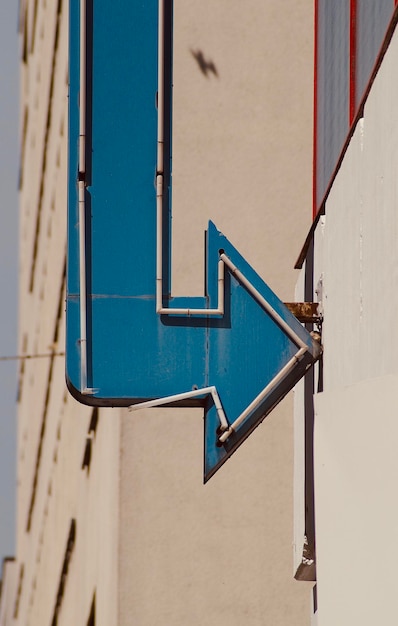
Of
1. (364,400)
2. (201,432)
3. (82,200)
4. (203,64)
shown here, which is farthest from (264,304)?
(203,64)

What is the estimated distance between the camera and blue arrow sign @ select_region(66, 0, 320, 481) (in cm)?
851

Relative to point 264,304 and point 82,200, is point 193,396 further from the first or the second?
point 82,200

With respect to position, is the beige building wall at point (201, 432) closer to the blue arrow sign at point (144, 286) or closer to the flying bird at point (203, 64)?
the flying bird at point (203, 64)

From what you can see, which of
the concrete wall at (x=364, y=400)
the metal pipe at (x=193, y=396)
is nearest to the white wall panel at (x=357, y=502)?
the concrete wall at (x=364, y=400)

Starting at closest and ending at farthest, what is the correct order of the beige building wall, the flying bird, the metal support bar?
1. the metal support bar
2. the beige building wall
3. the flying bird

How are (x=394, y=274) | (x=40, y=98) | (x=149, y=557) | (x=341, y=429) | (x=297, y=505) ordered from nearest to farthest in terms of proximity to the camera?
(x=394, y=274) → (x=341, y=429) → (x=297, y=505) → (x=149, y=557) → (x=40, y=98)

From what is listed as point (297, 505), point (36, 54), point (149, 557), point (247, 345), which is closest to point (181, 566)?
point (149, 557)

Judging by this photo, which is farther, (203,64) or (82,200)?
(203,64)

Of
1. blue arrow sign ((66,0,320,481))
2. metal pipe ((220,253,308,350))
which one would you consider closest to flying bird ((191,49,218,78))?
blue arrow sign ((66,0,320,481))

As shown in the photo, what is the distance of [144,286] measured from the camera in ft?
28.3

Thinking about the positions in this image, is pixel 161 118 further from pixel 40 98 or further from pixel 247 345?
pixel 40 98

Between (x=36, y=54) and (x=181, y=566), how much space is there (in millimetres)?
19190

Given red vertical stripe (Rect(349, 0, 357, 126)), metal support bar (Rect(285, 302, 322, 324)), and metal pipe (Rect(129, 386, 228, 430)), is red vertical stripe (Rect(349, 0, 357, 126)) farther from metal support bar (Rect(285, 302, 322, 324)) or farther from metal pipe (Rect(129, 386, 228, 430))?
metal pipe (Rect(129, 386, 228, 430))

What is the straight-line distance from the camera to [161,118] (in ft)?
28.9
